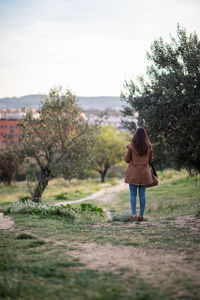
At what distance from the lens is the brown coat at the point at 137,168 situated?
8.53 metres

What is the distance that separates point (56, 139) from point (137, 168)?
392 inches

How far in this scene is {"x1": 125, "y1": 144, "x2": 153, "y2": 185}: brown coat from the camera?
8.53 meters

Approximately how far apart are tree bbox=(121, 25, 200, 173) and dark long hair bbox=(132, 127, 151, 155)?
269cm

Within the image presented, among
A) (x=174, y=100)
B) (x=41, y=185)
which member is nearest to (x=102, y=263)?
(x=174, y=100)

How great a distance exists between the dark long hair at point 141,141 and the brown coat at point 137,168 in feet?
0.45

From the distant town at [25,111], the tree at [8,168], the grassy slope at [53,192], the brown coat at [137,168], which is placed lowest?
the grassy slope at [53,192]

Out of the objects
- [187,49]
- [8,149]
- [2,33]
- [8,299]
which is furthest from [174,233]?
[2,33]

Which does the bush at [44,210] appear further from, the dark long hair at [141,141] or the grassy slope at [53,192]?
the grassy slope at [53,192]

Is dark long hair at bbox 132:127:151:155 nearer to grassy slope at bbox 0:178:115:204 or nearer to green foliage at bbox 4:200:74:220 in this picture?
green foliage at bbox 4:200:74:220

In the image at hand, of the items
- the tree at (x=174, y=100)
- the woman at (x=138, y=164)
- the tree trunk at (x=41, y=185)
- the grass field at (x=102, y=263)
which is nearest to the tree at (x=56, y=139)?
the tree trunk at (x=41, y=185)

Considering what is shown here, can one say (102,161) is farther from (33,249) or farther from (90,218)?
(33,249)

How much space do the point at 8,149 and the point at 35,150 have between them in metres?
2.35

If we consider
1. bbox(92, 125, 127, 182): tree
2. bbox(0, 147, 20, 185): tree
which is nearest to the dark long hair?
bbox(0, 147, 20, 185): tree

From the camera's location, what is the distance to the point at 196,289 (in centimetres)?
345
